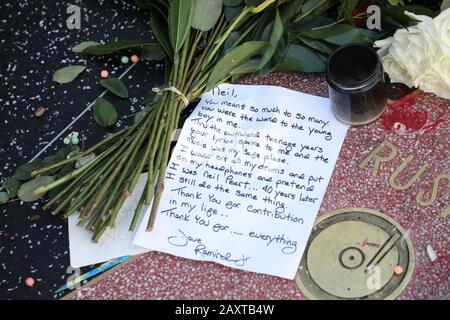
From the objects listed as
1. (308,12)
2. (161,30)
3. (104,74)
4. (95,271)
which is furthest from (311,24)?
(95,271)

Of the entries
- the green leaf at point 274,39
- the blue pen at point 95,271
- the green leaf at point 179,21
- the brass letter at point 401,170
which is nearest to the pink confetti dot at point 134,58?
the green leaf at point 179,21

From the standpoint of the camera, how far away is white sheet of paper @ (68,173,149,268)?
1024mm

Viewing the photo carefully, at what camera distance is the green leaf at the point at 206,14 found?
110cm

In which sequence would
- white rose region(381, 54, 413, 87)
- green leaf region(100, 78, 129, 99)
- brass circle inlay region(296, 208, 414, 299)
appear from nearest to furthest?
brass circle inlay region(296, 208, 414, 299) → white rose region(381, 54, 413, 87) → green leaf region(100, 78, 129, 99)

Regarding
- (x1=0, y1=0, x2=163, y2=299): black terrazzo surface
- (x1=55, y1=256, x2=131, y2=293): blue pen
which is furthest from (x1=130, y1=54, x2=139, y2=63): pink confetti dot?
Answer: (x1=55, y1=256, x2=131, y2=293): blue pen

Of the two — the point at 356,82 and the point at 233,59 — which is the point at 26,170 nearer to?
the point at 233,59

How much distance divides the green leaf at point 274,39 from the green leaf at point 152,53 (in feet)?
0.59

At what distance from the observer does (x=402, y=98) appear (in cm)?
108

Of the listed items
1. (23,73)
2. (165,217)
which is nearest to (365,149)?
(165,217)

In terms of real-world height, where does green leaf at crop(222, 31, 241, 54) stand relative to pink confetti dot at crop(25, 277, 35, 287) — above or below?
above

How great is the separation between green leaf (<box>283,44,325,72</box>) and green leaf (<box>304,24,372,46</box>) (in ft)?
0.08

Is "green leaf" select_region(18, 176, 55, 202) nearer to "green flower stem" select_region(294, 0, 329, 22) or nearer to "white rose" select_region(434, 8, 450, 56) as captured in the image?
"green flower stem" select_region(294, 0, 329, 22)

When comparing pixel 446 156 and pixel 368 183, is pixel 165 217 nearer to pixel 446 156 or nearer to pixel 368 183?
pixel 368 183
